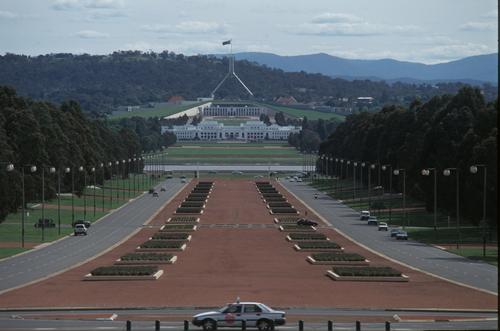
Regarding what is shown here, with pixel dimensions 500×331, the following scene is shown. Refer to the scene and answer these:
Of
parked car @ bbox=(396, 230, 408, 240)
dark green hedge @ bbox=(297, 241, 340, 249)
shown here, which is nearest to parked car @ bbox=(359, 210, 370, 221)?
parked car @ bbox=(396, 230, 408, 240)

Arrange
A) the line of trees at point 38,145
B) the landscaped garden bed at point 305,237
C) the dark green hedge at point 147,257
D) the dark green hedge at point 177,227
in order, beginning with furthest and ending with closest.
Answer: the line of trees at point 38,145, the dark green hedge at point 177,227, the landscaped garden bed at point 305,237, the dark green hedge at point 147,257

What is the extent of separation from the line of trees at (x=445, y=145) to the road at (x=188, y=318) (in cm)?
3668

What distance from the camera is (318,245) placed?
270 feet

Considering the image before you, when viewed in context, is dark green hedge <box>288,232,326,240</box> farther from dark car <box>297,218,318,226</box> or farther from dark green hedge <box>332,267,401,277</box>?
dark green hedge <box>332,267,401,277</box>

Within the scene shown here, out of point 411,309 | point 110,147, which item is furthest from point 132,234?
point 110,147

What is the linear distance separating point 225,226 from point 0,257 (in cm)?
2974

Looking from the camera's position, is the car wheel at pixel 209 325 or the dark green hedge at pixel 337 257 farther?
the dark green hedge at pixel 337 257

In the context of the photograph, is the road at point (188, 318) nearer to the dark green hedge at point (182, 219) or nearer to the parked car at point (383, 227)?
the parked car at point (383, 227)

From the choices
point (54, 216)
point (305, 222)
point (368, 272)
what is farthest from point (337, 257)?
point (54, 216)

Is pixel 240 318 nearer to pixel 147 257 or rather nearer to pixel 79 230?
pixel 147 257

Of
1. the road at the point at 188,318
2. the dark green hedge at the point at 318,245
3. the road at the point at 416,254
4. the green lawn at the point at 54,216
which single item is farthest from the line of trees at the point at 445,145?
the road at the point at 188,318

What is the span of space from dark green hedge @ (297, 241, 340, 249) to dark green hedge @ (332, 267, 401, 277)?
16.7 metres

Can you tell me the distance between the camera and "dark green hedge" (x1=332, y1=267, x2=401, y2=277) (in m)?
61.4

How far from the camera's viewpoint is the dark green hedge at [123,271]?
2438 inches
